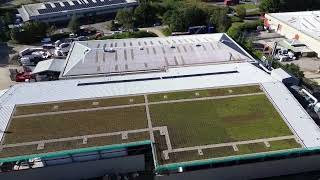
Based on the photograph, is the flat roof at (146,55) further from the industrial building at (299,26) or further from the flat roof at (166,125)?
the industrial building at (299,26)

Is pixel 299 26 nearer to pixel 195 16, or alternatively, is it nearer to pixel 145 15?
pixel 195 16

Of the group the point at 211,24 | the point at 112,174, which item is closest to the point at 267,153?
the point at 112,174

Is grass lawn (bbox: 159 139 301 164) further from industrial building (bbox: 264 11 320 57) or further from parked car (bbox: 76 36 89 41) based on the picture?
parked car (bbox: 76 36 89 41)

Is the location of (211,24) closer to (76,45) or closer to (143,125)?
(76,45)

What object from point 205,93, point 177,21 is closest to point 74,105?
point 205,93

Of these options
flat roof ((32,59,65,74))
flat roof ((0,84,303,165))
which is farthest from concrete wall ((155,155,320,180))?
flat roof ((32,59,65,74))

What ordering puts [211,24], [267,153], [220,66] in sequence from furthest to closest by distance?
[211,24], [220,66], [267,153]

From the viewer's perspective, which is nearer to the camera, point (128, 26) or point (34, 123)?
point (34, 123)

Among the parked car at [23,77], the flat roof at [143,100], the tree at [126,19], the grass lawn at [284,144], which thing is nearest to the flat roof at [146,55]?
the flat roof at [143,100]
